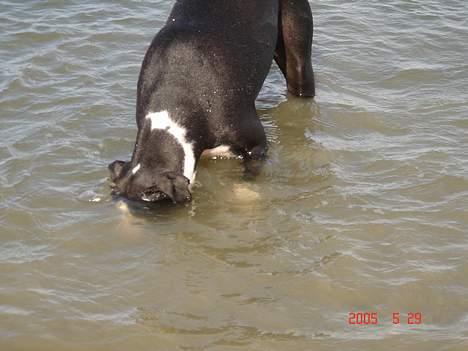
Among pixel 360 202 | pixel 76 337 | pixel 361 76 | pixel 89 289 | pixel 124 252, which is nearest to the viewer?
pixel 76 337

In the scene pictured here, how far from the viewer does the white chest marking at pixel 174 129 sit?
5.59m

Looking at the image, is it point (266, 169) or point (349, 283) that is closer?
point (349, 283)

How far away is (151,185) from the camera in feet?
17.8

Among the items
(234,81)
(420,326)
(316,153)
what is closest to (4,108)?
(234,81)

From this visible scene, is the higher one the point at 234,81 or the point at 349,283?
the point at 234,81

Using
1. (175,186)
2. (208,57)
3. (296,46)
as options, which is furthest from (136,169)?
(296,46)

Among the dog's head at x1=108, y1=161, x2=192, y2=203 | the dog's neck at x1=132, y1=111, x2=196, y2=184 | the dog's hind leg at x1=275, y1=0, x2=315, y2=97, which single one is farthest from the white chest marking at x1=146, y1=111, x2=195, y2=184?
the dog's hind leg at x1=275, y1=0, x2=315, y2=97

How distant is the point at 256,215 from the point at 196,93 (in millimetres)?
962

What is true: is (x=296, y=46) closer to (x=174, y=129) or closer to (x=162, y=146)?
(x=174, y=129)

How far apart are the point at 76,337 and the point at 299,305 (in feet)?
4.19

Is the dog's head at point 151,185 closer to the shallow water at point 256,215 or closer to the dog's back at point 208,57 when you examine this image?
the shallow water at point 256,215

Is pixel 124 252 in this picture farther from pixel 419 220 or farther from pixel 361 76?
Answer: pixel 361 76

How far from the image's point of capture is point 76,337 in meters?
4.41
